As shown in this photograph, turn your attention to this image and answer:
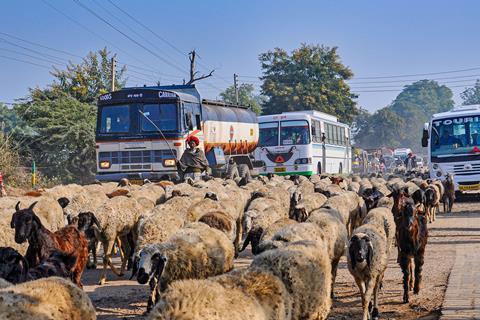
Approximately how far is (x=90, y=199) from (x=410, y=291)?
257 inches

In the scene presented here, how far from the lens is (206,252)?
820 centimetres

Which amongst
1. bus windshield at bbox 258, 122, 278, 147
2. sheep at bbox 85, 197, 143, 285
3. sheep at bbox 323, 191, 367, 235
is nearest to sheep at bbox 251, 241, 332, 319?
sheep at bbox 85, 197, 143, 285

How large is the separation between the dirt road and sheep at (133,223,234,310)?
98 centimetres

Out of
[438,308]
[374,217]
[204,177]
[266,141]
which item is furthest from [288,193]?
[266,141]

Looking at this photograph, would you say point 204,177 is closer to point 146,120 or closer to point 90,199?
point 146,120

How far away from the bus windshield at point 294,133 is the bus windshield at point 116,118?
10577 mm

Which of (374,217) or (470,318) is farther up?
(374,217)

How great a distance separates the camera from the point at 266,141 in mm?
31047

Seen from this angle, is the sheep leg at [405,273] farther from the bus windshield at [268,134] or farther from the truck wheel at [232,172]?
the bus windshield at [268,134]

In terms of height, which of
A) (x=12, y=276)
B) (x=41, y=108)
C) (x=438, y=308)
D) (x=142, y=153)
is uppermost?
(x=41, y=108)

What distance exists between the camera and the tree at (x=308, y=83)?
61.4m

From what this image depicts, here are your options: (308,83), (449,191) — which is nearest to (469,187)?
(449,191)

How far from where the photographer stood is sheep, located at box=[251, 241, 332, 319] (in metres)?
6.58

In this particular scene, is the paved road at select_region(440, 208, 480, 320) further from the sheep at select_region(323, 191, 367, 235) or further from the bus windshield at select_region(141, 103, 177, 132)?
the bus windshield at select_region(141, 103, 177, 132)
